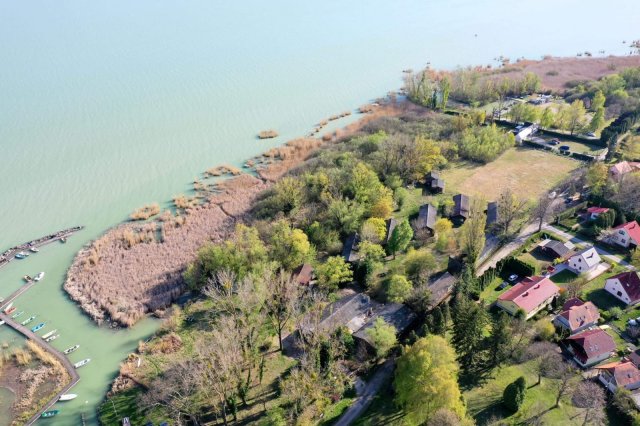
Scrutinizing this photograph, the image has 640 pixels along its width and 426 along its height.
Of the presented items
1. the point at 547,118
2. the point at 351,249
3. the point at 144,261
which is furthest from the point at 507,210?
the point at 144,261

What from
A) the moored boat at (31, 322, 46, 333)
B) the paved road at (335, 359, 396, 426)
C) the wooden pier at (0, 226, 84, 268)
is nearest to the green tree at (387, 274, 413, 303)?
the paved road at (335, 359, 396, 426)

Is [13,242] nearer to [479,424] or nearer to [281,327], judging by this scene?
[281,327]

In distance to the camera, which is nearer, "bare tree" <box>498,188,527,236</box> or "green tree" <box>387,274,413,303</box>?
"green tree" <box>387,274,413,303</box>

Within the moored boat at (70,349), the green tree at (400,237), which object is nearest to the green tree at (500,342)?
the green tree at (400,237)

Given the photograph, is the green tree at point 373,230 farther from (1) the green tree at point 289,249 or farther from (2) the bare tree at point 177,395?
(2) the bare tree at point 177,395

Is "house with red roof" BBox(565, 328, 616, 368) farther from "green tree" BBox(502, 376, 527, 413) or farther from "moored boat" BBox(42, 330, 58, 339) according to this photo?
"moored boat" BBox(42, 330, 58, 339)

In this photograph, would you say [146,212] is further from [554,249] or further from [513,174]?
[513,174]
